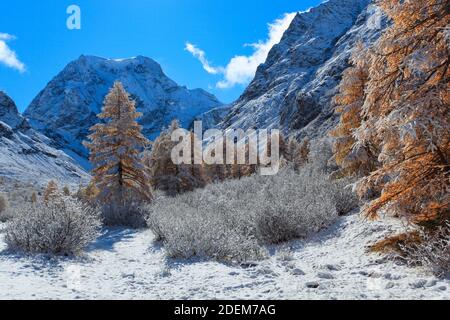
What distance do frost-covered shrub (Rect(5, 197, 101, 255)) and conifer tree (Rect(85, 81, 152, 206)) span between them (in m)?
11.6

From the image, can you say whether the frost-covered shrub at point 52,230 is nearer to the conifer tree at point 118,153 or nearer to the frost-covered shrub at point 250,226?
the frost-covered shrub at point 250,226

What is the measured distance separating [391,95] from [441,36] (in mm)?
1333

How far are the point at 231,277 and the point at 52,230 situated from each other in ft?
15.1

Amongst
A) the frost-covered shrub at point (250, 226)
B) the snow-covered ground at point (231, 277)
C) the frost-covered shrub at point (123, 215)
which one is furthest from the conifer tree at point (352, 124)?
the frost-covered shrub at point (123, 215)

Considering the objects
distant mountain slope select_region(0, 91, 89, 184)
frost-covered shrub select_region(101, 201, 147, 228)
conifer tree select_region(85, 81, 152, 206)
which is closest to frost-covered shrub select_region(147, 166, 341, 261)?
frost-covered shrub select_region(101, 201, 147, 228)

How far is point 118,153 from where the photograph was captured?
70.6 feet

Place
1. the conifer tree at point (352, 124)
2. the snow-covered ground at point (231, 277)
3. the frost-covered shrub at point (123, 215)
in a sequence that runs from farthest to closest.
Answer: the conifer tree at point (352, 124) < the frost-covered shrub at point (123, 215) < the snow-covered ground at point (231, 277)

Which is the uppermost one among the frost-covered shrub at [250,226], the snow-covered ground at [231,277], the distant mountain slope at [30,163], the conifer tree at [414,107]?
the distant mountain slope at [30,163]

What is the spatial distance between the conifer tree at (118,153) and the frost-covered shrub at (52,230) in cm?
1159

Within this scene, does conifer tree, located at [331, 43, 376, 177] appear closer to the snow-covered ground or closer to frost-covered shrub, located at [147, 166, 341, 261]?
frost-covered shrub, located at [147, 166, 341, 261]

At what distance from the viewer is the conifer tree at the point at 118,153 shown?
71.3 feet

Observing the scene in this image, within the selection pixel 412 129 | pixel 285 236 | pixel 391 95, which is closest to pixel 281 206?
pixel 285 236

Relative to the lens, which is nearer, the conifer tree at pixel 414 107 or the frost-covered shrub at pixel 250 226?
the conifer tree at pixel 414 107
